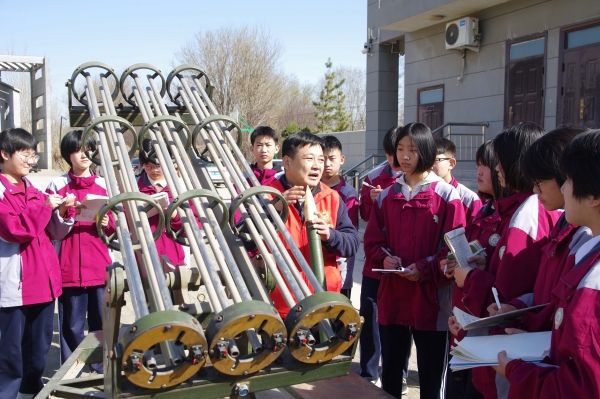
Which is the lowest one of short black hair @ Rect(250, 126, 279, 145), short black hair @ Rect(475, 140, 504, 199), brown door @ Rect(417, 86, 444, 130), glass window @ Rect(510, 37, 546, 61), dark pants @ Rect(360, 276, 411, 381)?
dark pants @ Rect(360, 276, 411, 381)

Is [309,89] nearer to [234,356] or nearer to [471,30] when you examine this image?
[471,30]

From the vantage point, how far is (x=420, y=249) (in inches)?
121

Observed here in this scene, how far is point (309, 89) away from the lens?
46719mm

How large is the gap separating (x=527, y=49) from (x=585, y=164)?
10387 millimetres

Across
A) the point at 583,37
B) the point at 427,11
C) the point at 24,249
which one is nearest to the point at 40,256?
the point at 24,249

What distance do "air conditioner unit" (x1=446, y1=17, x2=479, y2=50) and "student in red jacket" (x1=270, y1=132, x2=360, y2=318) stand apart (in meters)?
9.74

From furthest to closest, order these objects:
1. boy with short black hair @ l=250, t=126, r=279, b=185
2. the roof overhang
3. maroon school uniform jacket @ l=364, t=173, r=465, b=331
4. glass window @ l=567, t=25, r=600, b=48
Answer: the roof overhang, glass window @ l=567, t=25, r=600, b=48, boy with short black hair @ l=250, t=126, r=279, b=185, maroon school uniform jacket @ l=364, t=173, r=465, b=331

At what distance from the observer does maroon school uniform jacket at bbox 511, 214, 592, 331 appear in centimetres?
177

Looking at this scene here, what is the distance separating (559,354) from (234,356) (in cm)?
83

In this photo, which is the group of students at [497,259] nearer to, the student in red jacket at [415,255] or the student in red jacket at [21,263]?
the student in red jacket at [415,255]

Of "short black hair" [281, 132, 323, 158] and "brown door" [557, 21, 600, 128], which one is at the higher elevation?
"brown door" [557, 21, 600, 128]

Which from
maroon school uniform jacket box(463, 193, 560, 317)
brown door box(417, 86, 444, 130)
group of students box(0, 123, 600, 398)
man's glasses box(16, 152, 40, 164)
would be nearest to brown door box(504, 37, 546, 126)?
brown door box(417, 86, 444, 130)

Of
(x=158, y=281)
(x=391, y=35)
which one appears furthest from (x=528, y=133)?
(x=391, y=35)

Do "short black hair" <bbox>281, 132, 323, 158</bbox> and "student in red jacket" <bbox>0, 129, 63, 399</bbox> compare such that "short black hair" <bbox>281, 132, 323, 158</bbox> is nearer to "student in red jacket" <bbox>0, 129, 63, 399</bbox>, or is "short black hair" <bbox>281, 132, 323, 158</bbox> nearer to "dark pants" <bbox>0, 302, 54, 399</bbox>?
"student in red jacket" <bbox>0, 129, 63, 399</bbox>
